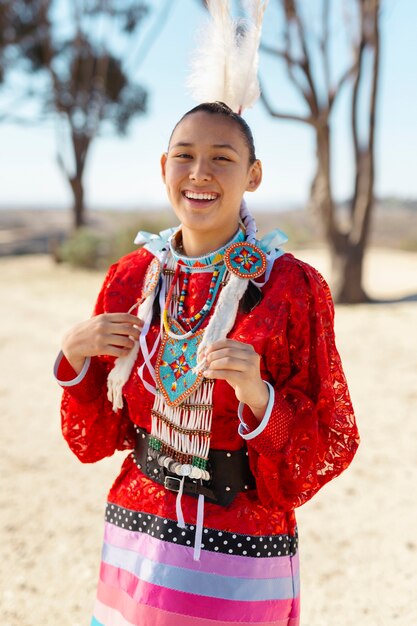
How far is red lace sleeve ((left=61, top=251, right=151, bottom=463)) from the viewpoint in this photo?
74.1 inches

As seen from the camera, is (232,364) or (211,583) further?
(211,583)

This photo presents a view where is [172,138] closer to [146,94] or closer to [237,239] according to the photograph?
[237,239]

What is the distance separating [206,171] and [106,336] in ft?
1.54

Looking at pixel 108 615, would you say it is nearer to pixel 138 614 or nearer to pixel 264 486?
pixel 138 614

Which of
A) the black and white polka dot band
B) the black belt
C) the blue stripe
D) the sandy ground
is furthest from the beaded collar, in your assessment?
the sandy ground

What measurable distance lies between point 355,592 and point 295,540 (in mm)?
1776

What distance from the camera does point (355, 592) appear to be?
332cm

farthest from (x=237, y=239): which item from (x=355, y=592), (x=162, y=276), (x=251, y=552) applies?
(x=355, y=592)

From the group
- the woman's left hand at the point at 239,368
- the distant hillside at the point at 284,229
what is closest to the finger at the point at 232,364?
the woman's left hand at the point at 239,368

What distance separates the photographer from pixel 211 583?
1618 mm

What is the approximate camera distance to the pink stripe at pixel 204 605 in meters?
1.60

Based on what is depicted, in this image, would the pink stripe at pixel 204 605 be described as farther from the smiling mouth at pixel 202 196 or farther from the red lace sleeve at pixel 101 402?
the smiling mouth at pixel 202 196

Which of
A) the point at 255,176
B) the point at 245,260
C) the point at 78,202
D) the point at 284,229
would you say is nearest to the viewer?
the point at 245,260

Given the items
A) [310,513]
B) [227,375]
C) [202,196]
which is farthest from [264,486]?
[310,513]
